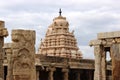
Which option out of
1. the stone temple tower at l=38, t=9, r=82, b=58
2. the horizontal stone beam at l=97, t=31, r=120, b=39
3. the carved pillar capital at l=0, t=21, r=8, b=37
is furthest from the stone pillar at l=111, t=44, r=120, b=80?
the stone temple tower at l=38, t=9, r=82, b=58

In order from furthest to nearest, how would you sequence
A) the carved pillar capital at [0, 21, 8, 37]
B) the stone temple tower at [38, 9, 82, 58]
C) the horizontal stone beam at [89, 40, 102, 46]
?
1. the stone temple tower at [38, 9, 82, 58]
2. the horizontal stone beam at [89, 40, 102, 46]
3. the carved pillar capital at [0, 21, 8, 37]

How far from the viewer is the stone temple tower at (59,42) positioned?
42.9 meters

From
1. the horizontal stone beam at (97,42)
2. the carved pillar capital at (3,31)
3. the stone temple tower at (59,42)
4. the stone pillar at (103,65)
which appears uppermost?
the stone temple tower at (59,42)

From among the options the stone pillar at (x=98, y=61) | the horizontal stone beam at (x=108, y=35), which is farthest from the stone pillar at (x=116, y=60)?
the stone pillar at (x=98, y=61)

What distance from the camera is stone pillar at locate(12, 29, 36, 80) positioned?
39.5 ft

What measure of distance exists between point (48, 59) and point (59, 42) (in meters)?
14.9

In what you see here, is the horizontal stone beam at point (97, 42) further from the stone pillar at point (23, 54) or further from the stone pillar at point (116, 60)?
the stone pillar at point (116, 60)

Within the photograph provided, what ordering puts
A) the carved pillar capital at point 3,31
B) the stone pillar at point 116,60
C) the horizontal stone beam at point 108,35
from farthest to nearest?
the horizontal stone beam at point 108,35 < the carved pillar capital at point 3,31 < the stone pillar at point 116,60

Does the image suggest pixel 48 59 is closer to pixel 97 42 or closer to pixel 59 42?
pixel 97 42

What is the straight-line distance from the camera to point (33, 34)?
12.4 meters

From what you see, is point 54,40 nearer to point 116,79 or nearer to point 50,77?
point 50,77

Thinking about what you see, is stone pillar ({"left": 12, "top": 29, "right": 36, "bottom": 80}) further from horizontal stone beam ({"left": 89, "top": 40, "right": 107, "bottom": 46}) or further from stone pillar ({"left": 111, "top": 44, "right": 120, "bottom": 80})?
horizontal stone beam ({"left": 89, "top": 40, "right": 107, "bottom": 46})

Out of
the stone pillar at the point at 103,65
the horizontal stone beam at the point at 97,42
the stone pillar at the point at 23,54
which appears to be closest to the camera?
the stone pillar at the point at 23,54

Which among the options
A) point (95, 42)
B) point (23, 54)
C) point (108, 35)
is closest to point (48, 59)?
point (95, 42)
